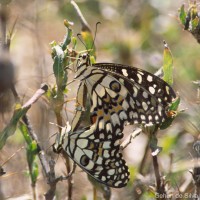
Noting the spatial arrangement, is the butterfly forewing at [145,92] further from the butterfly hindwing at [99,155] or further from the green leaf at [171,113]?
the butterfly hindwing at [99,155]

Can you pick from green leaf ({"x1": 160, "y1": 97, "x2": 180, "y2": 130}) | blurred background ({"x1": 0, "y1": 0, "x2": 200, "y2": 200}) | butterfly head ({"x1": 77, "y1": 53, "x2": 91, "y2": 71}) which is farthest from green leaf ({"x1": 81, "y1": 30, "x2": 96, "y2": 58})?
green leaf ({"x1": 160, "y1": 97, "x2": 180, "y2": 130})

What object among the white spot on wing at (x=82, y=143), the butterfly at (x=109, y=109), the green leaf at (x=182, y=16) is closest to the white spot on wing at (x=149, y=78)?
the butterfly at (x=109, y=109)

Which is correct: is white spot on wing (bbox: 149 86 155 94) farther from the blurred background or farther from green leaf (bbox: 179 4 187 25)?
green leaf (bbox: 179 4 187 25)

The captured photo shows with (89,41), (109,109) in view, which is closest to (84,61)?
(89,41)

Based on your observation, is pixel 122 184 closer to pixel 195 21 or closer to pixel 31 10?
pixel 195 21

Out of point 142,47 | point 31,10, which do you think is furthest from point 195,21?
point 142,47

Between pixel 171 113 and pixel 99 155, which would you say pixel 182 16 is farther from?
pixel 99 155
